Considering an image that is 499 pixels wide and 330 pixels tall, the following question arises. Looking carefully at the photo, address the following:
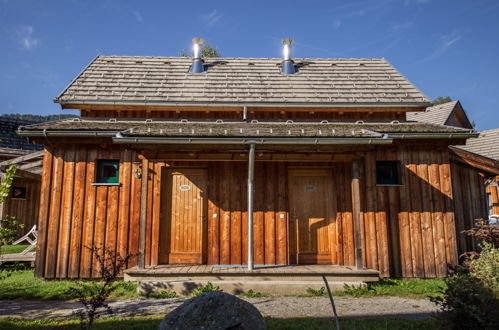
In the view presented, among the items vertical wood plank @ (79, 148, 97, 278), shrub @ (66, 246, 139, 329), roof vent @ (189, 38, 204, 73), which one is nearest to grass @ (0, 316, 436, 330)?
shrub @ (66, 246, 139, 329)

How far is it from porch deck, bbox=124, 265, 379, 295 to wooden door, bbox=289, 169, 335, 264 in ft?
4.26

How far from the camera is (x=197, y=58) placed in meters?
11.6

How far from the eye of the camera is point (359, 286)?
7133 mm

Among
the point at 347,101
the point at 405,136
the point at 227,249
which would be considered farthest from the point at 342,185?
the point at 227,249

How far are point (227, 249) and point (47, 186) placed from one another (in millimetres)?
4656

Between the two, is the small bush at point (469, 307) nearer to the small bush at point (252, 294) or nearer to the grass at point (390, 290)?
the grass at point (390, 290)

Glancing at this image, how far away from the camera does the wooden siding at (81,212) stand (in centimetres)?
812

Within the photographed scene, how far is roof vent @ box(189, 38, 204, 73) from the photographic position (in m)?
11.5

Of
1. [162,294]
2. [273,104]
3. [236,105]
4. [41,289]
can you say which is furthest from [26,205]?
[273,104]

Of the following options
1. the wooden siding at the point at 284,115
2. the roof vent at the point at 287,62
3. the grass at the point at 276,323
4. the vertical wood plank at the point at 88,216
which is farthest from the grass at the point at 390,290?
the roof vent at the point at 287,62

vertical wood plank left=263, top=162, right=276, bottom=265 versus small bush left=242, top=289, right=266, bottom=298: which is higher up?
vertical wood plank left=263, top=162, right=276, bottom=265

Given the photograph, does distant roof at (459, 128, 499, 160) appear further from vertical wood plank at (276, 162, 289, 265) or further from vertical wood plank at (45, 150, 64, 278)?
vertical wood plank at (45, 150, 64, 278)

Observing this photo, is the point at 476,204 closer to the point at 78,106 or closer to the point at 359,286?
the point at 359,286

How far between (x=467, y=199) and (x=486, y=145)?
9612 millimetres
